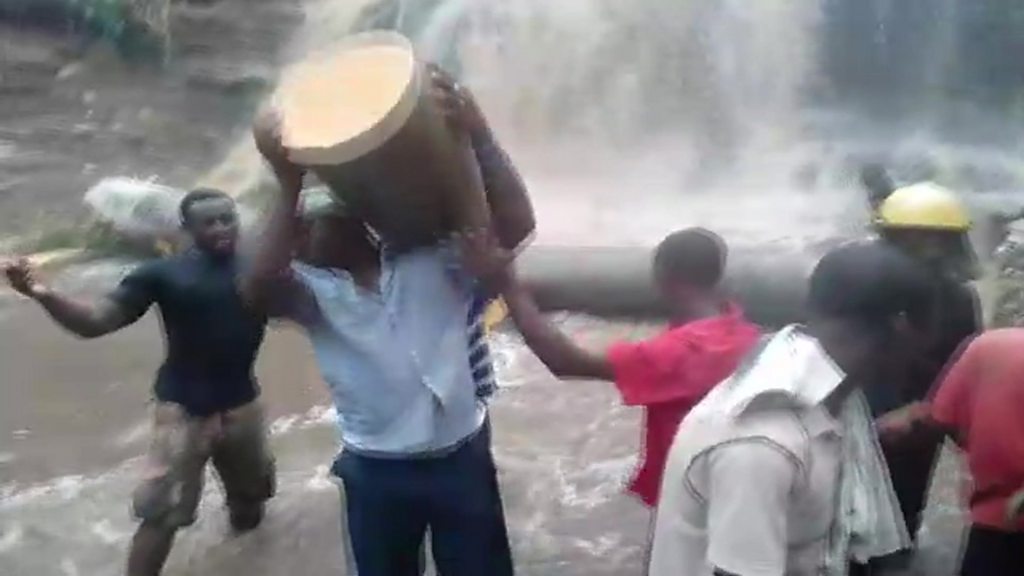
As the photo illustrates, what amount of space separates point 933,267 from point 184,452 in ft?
7.82

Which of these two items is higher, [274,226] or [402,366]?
[274,226]

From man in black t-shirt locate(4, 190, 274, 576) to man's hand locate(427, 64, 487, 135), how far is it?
159cm

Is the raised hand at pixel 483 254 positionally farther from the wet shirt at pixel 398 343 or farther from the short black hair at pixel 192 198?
the short black hair at pixel 192 198

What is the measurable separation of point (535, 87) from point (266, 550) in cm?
1175

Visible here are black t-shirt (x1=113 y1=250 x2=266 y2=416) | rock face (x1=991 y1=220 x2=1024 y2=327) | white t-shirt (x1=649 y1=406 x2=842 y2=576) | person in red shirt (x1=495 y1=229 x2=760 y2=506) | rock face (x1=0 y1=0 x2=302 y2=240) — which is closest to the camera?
white t-shirt (x1=649 y1=406 x2=842 y2=576)

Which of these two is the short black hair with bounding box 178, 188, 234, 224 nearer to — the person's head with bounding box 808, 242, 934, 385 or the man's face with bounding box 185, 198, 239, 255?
the man's face with bounding box 185, 198, 239, 255

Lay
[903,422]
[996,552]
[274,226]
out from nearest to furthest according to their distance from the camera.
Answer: [274,226]
[996,552]
[903,422]

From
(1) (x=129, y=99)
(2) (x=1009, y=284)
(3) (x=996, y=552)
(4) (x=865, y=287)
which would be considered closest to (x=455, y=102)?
(4) (x=865, y=287)

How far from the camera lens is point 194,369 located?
4.33 metres

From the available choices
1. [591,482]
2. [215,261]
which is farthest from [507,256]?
[591,482]

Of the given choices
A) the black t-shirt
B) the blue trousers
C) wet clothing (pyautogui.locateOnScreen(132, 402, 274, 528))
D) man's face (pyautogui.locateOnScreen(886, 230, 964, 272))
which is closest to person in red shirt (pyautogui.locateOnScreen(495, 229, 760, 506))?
the blue trousers

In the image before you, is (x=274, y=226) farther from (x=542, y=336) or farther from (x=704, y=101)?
(x=704, y=101)

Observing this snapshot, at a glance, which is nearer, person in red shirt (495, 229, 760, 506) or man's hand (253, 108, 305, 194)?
man's hand (253, 108, 305, 194)

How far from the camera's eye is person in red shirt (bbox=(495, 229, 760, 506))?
2.93 m
